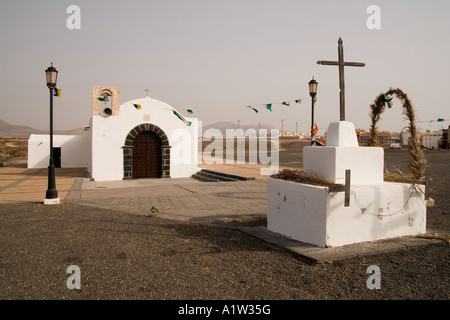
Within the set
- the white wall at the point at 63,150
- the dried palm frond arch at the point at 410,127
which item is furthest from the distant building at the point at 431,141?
the dried palm frond arch at the point at 410,127

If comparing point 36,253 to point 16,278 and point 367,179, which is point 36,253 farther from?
point 367,179

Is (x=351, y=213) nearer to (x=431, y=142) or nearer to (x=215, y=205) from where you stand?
(x=215, y=205)

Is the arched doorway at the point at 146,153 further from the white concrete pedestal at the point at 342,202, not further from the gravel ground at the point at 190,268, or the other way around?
the white concrete pedestal at the point at 342,202

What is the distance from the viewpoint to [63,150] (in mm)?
23203

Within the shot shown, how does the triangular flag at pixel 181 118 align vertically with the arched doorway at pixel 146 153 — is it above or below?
above

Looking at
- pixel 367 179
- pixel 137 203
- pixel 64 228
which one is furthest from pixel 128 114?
pixel 367 179

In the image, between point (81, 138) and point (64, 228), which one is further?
point (81, 138)

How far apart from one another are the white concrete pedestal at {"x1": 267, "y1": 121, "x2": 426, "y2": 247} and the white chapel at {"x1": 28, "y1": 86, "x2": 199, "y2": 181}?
12268 mm

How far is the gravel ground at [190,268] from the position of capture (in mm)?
3225

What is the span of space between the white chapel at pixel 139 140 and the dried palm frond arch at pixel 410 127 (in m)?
12.0

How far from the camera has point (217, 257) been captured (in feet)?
14.0

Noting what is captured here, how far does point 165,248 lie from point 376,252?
2867 mm

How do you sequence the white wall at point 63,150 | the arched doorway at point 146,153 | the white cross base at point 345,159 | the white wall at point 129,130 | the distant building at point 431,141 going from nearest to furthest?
the white cross base at point 345,159, the white wall at point 129,130, the arched doorway at point 146,153, the white wall at point 63,150, the distant building at point 431,141

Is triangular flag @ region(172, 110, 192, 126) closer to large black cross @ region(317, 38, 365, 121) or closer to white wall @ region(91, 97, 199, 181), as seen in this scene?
white wall @ region(91, 97, 199, 181)
